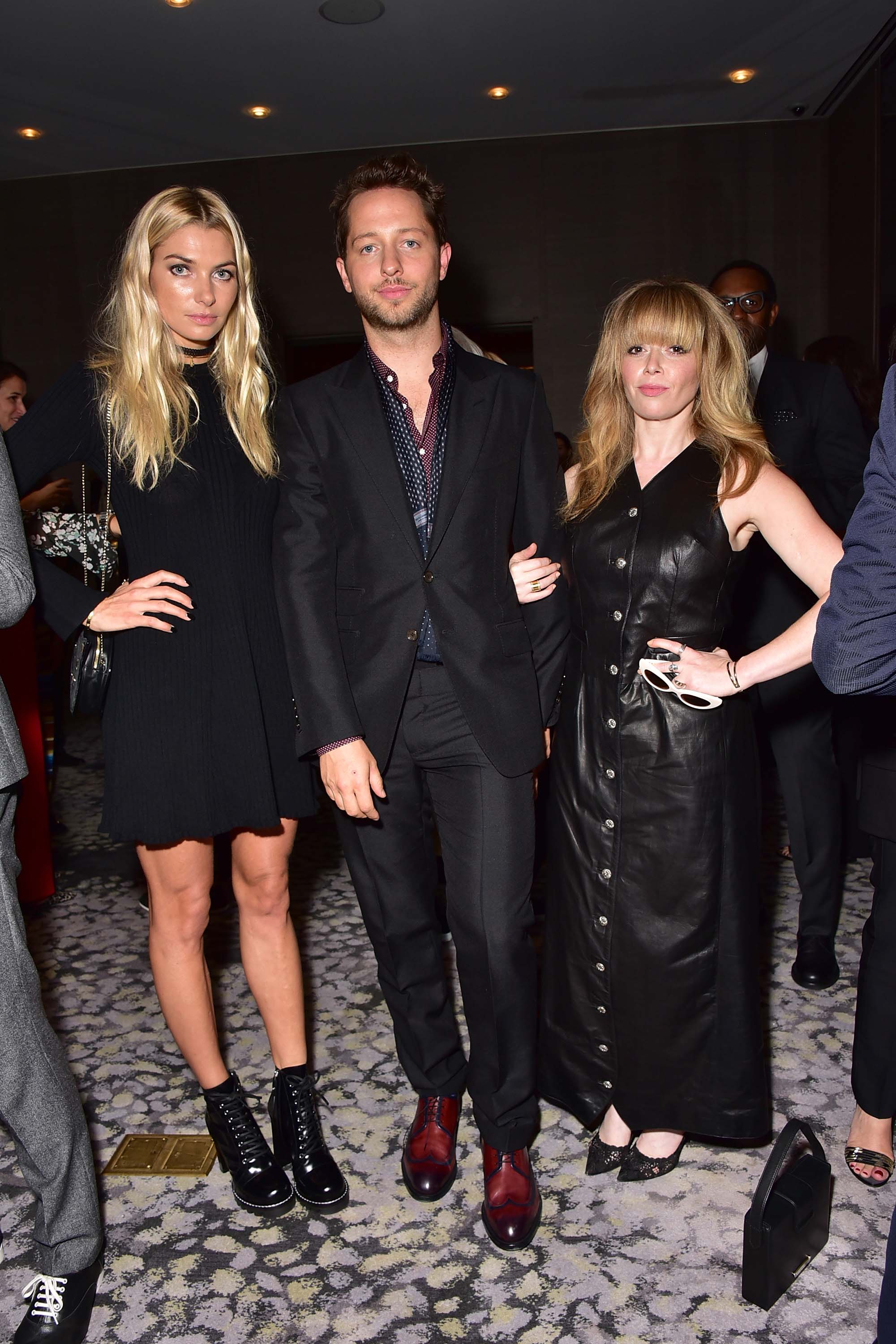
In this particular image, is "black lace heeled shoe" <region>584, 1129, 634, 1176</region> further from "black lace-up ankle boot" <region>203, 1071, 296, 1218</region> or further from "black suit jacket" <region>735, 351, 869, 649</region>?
"black suit jacket" <region>735, 351, 869, 649</region>

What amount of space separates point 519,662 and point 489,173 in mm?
6827

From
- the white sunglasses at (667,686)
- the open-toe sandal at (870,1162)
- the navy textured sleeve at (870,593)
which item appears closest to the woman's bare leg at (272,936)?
the white sunglasses at (667,686)

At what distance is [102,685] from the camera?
6.51ft

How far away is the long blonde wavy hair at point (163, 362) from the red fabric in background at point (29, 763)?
1433 millimetres

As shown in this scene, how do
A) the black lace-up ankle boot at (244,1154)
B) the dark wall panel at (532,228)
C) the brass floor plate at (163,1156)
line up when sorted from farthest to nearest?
the dark wall panel at (532,228)
the brass floor plate at (163,1156)
the black lace-up ankle boot at (244,1154)

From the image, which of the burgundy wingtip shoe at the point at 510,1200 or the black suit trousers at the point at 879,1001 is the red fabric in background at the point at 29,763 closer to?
the burgundy wingtip shoe at the point at 510,1200

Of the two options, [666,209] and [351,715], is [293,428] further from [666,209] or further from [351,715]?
[666,209]

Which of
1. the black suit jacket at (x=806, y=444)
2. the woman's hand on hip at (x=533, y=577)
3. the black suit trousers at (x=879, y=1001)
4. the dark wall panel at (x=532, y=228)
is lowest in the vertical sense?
the black suit trousers at (x=879, y=1001)

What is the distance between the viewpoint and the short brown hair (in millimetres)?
2027

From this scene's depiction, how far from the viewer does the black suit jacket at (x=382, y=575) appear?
1977 millimetres

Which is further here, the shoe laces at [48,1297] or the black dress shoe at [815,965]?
the black dress shoe at [815,965]

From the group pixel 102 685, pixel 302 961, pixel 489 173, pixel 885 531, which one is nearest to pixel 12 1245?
pixel 102 685

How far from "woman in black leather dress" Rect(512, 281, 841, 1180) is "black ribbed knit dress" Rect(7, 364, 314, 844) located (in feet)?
1.83

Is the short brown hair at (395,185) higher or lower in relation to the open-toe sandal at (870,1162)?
higher
